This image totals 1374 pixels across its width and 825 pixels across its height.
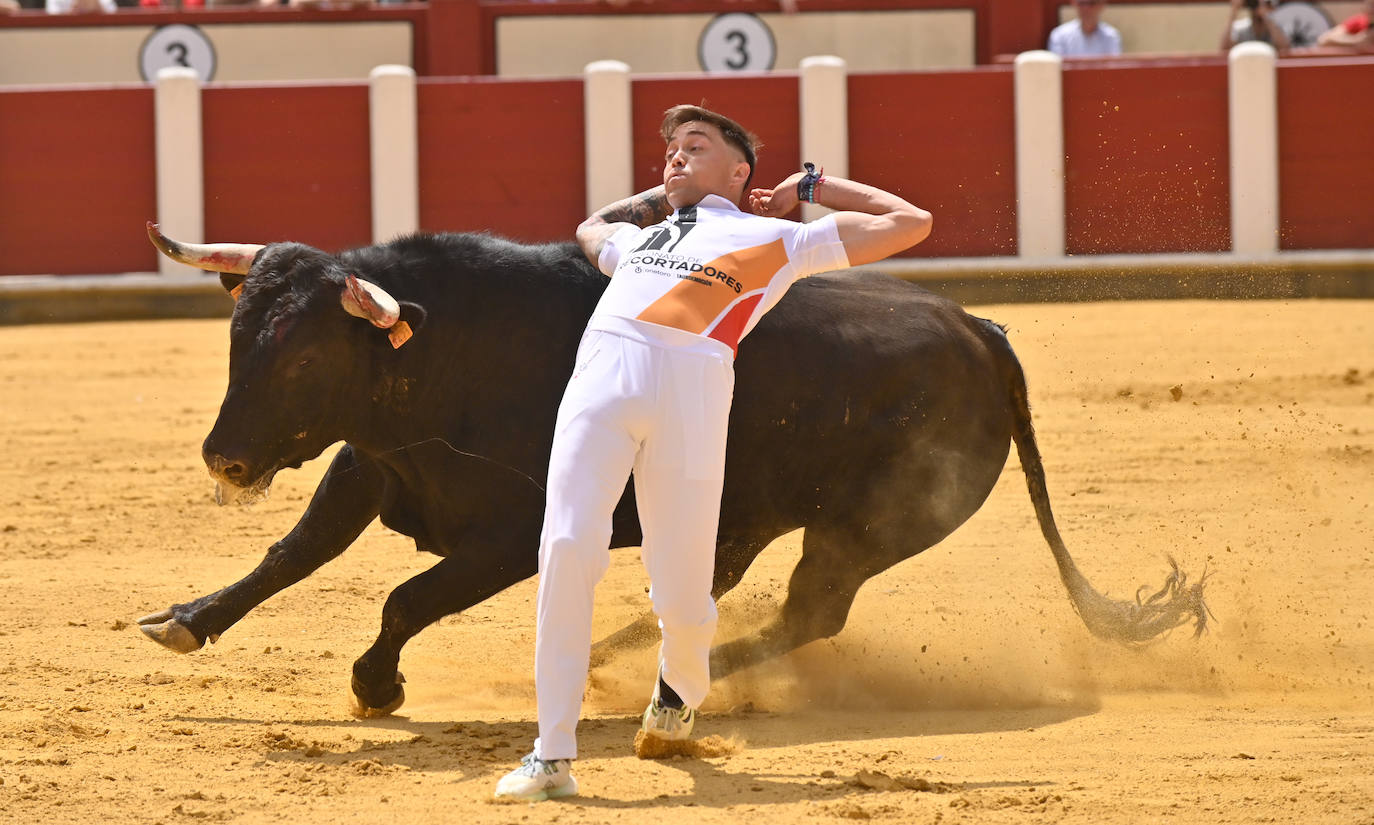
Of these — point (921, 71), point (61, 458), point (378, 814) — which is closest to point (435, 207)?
point (921, 71)

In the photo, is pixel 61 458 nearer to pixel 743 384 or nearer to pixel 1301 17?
pixel 743 384

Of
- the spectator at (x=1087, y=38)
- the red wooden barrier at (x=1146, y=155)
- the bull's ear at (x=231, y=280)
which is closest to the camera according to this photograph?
the bull's ear at (x=231, y=280)

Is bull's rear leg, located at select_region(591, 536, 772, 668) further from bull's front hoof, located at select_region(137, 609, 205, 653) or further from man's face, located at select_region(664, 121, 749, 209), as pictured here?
man's face, located at select_region(664, 121, 749, 209)

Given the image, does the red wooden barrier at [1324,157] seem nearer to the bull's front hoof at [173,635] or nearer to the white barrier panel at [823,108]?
the white barrier panel at [823,108]

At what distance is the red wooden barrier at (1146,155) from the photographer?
11305mm

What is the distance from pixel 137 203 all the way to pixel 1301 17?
7962mm

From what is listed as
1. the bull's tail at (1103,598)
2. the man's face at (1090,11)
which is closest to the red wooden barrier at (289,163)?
the man's face at (1090,11)

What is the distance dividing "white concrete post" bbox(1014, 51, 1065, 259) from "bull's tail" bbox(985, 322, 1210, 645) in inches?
288

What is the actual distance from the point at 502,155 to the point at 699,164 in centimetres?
831

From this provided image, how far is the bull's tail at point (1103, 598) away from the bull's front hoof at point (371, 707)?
1577 millimetres

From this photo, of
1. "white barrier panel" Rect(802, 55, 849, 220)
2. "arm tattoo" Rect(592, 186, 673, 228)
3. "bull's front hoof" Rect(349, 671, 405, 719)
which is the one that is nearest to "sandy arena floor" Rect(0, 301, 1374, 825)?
"bull's front hoof" Rect(349, 671, 405, 719)

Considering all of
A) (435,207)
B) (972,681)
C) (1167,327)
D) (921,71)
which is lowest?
(972,681)

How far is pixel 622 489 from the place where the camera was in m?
3.20

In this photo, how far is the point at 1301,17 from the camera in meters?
12.6
